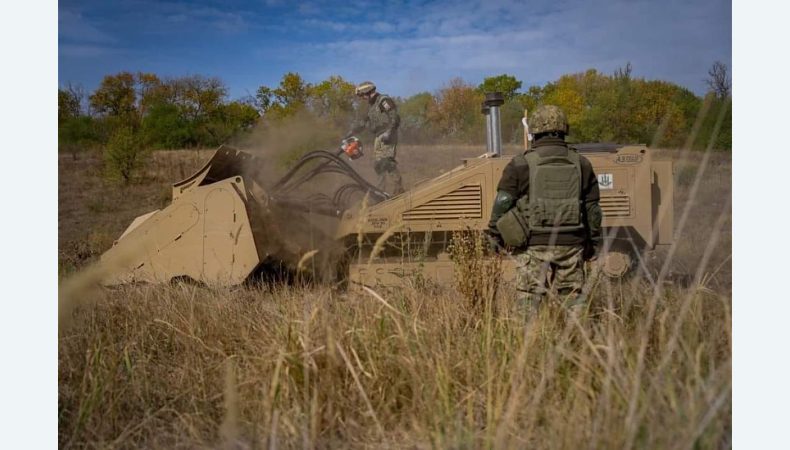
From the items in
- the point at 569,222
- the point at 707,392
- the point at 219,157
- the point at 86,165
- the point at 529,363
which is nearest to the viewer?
the point at 707,392

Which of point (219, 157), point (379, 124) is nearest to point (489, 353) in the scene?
point (219, 157)

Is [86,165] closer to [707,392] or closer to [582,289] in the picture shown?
[582,289]

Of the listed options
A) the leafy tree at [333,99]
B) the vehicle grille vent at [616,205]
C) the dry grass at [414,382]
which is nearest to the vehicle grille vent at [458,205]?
the vehicle grille vent at [616,205]

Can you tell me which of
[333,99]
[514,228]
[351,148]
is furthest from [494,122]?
[333,99]

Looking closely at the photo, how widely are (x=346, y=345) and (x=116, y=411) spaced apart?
3.85 feet

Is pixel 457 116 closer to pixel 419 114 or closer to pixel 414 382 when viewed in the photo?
pixel 419 114

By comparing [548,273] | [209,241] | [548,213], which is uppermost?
[548,213]

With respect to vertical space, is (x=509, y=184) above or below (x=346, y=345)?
above

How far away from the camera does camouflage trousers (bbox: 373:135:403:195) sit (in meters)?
6.91

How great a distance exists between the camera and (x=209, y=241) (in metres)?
5.30

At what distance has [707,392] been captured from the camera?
2582 mm

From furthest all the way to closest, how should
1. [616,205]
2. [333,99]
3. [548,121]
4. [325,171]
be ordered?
1. [333,99]
2. [325,171]
3. [616,205]
4. [548,121]

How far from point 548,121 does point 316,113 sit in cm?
600

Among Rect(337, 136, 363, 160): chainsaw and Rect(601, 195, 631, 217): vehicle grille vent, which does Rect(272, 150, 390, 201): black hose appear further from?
Rect(601, 195, 631, 217): vehicle grille vent
